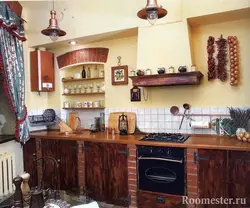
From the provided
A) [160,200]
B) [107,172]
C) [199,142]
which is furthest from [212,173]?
[107,172]

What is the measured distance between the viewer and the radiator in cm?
288

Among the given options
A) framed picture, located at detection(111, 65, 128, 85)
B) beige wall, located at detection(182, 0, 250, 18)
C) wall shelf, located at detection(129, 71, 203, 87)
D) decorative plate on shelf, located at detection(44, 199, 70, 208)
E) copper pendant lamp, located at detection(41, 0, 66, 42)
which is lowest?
decorative plate on shelf, located at detection(44, 199, 70, 208)

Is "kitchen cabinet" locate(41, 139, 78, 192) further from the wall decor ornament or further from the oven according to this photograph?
the wall decor ornament

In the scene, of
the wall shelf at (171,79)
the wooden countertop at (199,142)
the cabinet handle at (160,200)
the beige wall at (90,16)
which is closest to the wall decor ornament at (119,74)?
the wall shelf at (171,79)

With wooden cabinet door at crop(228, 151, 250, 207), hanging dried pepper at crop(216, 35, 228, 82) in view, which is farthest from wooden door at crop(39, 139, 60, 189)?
hanging dried pepper at crop(216, 35, 228, 82)

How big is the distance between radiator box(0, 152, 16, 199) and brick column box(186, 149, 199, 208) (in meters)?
2.39

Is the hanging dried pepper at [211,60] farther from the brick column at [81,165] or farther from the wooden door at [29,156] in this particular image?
Answer: the wooden door at [29,156]

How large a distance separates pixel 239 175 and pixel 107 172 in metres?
1.51

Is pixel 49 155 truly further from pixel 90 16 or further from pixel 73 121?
pixel 90 16

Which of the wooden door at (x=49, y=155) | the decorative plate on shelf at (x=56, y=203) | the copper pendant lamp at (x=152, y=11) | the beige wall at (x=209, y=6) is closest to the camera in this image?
the decorative plate on shelf at (x=56, y=203)

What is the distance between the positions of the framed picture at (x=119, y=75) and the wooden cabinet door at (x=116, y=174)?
1058 millimetres

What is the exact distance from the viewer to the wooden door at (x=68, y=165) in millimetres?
2951

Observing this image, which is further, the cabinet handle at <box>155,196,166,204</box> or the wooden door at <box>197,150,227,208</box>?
the cabinet handle at <box>155,196,166,204</box>

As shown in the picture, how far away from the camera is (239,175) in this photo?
7.00 ft
